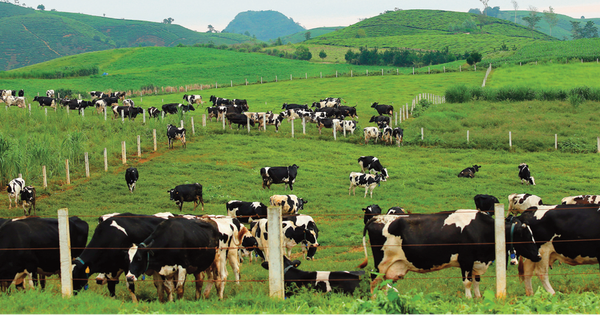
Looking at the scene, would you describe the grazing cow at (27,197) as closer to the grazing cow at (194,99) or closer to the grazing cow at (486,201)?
the grazing cow at (486,201)

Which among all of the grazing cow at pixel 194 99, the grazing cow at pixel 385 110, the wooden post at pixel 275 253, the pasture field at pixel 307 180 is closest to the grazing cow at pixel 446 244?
the pasture field at pixel 307 180

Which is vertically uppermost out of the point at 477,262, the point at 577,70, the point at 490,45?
the point at 490,45

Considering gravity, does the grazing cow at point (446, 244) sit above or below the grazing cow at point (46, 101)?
below

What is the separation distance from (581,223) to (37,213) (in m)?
18.0

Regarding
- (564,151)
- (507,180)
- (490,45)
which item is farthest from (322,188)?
(490,45)

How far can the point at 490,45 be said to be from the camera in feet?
379

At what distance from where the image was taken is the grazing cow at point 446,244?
31.2 feet

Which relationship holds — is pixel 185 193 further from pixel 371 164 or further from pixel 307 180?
pixel 371 164

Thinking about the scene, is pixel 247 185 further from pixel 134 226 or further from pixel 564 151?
pixel 564 151

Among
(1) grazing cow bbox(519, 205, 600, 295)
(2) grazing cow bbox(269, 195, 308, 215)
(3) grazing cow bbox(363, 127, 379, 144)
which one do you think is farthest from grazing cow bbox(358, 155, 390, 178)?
(1) grazing cow bbox(519, 205, 600, 295)

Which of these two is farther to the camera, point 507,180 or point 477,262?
point 507,180

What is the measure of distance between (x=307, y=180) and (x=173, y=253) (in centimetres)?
1538

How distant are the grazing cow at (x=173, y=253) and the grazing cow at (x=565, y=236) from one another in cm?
633

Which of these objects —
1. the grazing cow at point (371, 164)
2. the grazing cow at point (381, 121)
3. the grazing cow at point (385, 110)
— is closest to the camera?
the grazing cow at point (371, 164)
